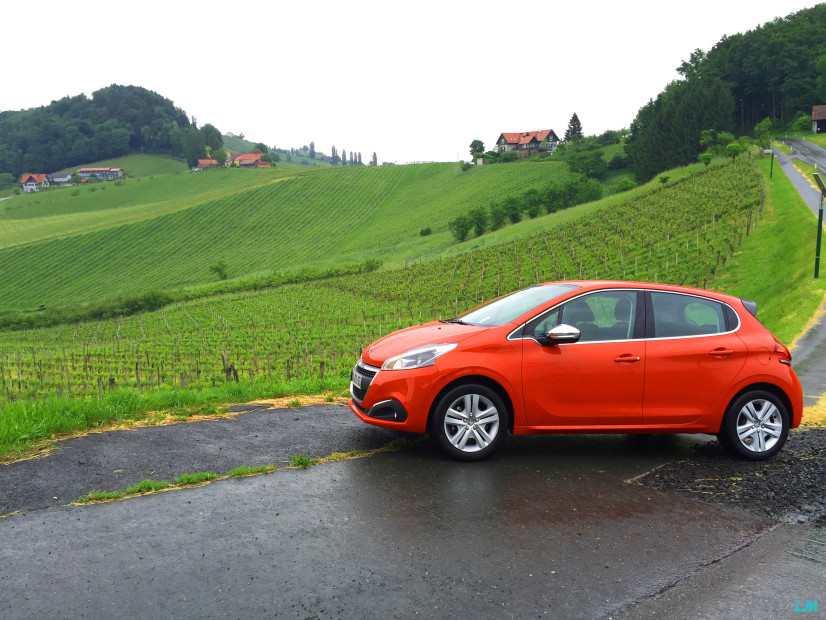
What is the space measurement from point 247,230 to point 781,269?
72182mm

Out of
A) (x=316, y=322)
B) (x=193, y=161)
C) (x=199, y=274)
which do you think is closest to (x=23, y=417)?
(x=316, y=322)

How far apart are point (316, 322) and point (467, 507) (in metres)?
34.0

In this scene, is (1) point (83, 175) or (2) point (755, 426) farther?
(1) point (83, 175)

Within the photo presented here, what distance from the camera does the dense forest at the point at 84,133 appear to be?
166 m

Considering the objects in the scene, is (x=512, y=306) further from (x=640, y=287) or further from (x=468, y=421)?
(x=468, y=421)

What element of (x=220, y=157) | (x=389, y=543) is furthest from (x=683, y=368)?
(x=220, y=157)

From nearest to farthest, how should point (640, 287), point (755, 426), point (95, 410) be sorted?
point (755, 426) → point (640, 287) → point (95, 410)

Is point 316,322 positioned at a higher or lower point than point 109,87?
lower

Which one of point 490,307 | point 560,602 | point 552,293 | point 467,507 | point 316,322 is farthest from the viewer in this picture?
point 316,322

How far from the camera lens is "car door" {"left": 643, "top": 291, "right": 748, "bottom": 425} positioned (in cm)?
684

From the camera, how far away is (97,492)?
18.4ft

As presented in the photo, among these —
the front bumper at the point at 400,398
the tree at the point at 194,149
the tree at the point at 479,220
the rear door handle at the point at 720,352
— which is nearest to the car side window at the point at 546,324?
the front bumper at the point at 400,398

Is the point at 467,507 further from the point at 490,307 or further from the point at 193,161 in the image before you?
the point at 193,161

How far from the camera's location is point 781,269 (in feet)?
86.1
